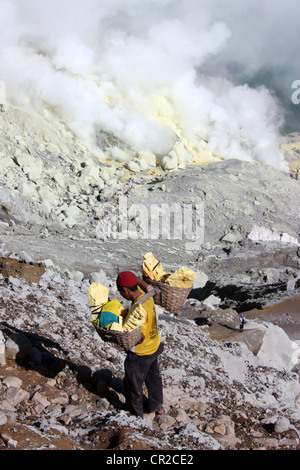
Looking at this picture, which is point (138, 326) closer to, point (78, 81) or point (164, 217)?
point (164, 217)

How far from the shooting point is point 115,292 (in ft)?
26.8

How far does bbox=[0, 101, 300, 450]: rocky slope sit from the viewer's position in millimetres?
2938

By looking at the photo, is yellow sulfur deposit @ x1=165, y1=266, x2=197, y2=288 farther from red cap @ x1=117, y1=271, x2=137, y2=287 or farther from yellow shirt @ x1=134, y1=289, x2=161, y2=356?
red cap @ x1=117, y1=271, x2=137, y2=287

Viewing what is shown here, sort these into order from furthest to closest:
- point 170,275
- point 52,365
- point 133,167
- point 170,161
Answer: point 170,161 < point 133,167 < point 52,365 < point 170,275

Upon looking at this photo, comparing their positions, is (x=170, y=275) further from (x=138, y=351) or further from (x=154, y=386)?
(x=154, y=386)

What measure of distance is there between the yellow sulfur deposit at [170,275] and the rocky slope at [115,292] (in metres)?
0.95

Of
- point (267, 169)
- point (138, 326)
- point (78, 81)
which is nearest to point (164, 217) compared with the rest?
point (267, 169)

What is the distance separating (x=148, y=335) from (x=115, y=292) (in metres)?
5.33

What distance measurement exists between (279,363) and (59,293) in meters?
3.13

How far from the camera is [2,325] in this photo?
3650mm

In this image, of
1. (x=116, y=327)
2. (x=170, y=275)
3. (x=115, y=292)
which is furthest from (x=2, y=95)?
(x=116, y=327)

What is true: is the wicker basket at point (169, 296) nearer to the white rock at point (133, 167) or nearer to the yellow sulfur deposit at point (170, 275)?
the yellow sulfur deposit at point (170, 275)

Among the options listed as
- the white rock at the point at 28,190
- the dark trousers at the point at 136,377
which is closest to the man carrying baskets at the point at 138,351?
the dark trousers at the point at 136,377

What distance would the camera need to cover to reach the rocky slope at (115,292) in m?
2.94
